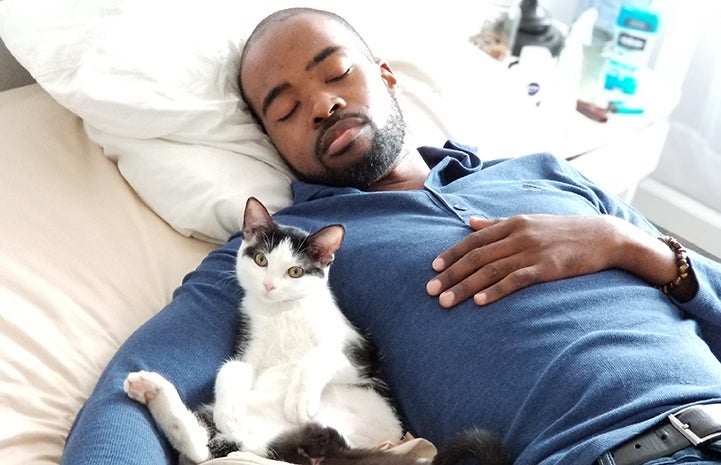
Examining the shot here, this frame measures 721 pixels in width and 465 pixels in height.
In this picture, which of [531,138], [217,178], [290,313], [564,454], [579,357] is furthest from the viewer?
[531,138]

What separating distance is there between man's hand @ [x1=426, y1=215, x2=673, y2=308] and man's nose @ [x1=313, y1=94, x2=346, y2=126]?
1.08ft

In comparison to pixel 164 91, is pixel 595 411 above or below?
below

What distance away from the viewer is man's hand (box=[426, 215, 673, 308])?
116 cm

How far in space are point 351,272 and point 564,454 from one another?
1.49ft

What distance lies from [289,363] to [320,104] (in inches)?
19.2

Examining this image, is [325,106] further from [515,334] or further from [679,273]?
[679,273]

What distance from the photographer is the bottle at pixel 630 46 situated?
7.13ft

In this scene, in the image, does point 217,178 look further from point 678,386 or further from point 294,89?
point 678,386

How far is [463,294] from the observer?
1.15 meters

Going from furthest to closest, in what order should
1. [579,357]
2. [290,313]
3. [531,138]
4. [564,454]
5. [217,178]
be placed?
[531,138]
[217,178]
[290,313]
[579,357]
[564,454]

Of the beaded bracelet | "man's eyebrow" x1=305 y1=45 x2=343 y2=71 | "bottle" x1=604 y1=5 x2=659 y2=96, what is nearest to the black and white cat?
"man's eyebrow" x1=305 y1=45 x2=343 y2=71

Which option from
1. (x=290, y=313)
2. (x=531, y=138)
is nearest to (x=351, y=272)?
(x=290, y=313)

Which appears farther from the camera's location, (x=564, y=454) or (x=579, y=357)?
(x=579, y=357)

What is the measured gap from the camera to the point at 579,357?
3.38 ft
